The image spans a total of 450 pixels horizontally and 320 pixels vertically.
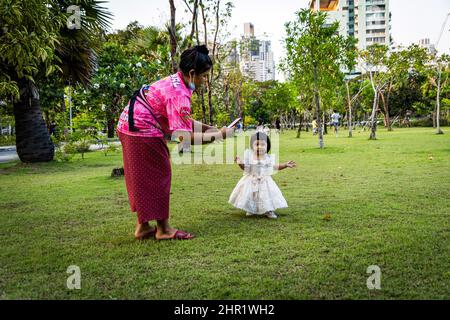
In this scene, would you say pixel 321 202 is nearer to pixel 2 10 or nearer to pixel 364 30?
pixel 2 10

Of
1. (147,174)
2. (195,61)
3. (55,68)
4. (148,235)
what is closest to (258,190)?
(148,235)

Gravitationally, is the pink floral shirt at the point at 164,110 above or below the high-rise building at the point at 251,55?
below

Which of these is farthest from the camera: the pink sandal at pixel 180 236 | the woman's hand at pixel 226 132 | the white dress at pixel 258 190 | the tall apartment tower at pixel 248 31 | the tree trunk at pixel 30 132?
the tall apartment tower at pixel 248 31

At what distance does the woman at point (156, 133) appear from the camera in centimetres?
410

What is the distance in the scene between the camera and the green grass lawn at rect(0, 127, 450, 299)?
3.03 meters

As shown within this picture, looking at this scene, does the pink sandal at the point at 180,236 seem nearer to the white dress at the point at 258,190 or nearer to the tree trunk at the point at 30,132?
the white dress at the point at 258,190

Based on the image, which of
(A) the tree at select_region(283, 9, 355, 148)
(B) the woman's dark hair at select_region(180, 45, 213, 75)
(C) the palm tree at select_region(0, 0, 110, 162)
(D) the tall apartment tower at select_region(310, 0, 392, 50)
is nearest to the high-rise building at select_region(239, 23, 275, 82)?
(A) the tree at select_region(283, 9, 355, 148)

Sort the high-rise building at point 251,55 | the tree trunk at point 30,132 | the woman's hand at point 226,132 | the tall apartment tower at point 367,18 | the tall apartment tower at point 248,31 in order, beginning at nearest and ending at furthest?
1. the woman's hand at point 226,132
2. the tree trunk at point 30,132
3. the high-rise building at point 251,55
4. the tall apartment tower at point 248,31
5. the tall apartment tower at point 367,18

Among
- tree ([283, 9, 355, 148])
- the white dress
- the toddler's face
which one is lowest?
the white dress

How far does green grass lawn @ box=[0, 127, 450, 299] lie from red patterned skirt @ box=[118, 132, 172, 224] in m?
0.32

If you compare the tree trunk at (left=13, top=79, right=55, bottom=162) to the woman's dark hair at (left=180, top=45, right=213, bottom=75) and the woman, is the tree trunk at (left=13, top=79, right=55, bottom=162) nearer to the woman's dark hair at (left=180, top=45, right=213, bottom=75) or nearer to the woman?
the woman

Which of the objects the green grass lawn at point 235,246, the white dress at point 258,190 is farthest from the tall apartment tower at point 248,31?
the white dress at point 258,190

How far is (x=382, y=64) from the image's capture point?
2588cm
